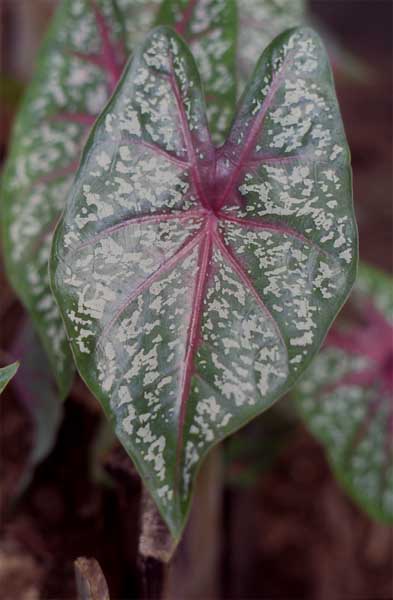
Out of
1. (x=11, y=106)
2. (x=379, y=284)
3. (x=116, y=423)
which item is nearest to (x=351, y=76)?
(x=379, y=284)

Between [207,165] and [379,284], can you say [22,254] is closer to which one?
[207,165]

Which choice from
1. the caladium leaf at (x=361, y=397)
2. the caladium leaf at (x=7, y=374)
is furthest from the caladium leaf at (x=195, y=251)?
the caladium leaf at (x=361, y=397)

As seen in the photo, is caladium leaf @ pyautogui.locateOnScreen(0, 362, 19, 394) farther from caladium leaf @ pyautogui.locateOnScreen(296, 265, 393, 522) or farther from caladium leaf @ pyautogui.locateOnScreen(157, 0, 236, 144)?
caladium leaf @ pyautogui.locateOnScreen(296, 265, 393, 522)

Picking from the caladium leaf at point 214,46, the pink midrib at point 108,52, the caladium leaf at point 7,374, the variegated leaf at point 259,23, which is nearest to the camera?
the caladium leaf at point 7,374

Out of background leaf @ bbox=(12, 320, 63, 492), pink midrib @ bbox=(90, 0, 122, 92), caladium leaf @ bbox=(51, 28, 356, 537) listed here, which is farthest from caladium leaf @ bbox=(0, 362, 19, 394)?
pink midrib @ bbox=(90, 0, 122, 92)

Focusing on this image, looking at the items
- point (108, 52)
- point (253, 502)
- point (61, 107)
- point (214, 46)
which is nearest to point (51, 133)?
point (61, 107)

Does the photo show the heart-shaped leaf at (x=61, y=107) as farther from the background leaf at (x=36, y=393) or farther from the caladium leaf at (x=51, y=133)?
the background leaf at (x=36, y=393)
